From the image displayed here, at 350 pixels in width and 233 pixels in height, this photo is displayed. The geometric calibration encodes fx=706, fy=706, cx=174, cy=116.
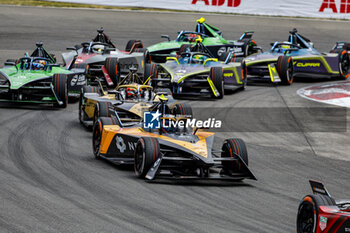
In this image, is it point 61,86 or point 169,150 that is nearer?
point 169,150

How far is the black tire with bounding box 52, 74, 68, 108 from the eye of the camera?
21.5 metres

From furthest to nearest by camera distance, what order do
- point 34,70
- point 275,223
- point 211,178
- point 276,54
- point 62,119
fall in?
1. point 276,54
2. point 34,70
3. point 62,119
4. point 211,178
5. point 275,223

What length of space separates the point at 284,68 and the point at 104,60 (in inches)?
279

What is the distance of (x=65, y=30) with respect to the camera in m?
37.6

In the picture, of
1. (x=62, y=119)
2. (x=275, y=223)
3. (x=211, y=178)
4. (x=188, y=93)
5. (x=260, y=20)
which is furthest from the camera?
(x=260, y=20)

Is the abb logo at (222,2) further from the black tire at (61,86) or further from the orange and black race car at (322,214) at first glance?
the orange and black race car at (322,214)

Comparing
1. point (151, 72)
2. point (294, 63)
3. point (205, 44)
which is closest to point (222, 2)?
point (205, 44)

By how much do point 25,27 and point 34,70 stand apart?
15.8 m

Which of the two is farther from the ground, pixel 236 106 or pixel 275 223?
pixel 275 223

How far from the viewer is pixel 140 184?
12.8 metres

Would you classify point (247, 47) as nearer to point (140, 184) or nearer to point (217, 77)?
point (217, 77)

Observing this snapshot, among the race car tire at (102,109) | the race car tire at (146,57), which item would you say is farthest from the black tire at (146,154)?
the race car tire at (146,57)

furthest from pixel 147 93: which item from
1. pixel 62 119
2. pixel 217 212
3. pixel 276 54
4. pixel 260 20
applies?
pixel 260 20

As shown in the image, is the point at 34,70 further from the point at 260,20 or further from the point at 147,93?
the point at 260,20
